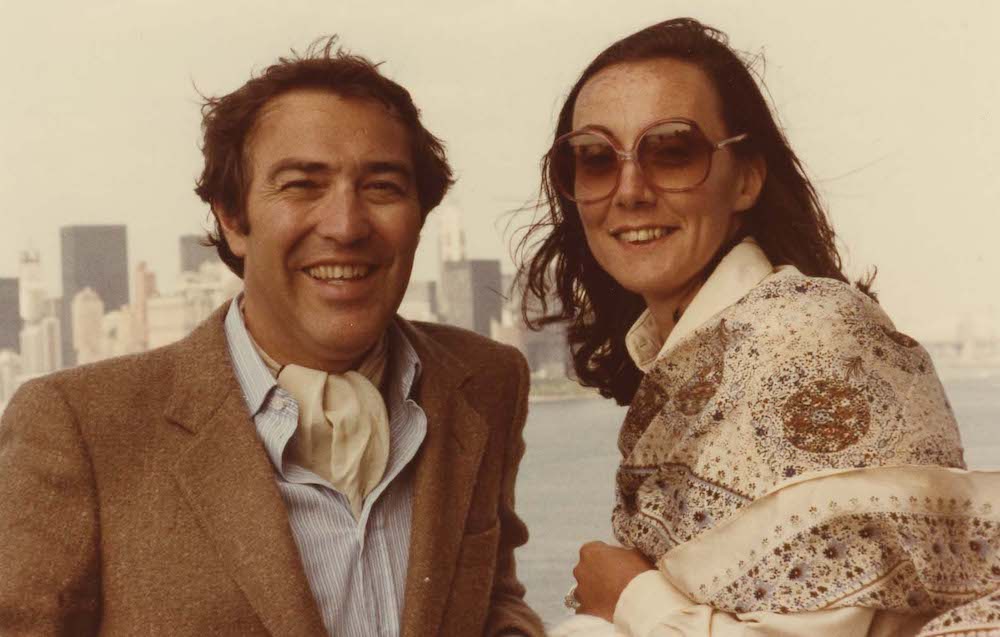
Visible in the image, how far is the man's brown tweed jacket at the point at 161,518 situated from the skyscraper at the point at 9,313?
124 feet

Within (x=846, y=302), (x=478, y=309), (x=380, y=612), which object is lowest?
(x=478, y=309)

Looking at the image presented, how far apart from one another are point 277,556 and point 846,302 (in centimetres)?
121

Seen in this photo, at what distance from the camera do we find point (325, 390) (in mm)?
2959

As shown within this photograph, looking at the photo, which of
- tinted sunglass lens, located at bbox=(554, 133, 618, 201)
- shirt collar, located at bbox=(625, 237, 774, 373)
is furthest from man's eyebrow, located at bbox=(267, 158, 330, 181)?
shirt collar, located at bbox=(625, 237, 774, 373)

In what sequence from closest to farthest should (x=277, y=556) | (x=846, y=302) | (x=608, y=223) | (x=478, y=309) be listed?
(x=846, y=302) < (x=277, y=556) < (x=608, y=223) < (x=478, y=309)

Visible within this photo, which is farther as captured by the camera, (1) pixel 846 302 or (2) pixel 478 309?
(2) pixel 478 309

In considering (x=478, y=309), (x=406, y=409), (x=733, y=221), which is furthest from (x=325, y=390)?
(x=478, y=309)

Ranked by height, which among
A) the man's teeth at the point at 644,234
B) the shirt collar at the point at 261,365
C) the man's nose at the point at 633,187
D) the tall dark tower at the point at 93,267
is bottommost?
the tall dark tower at the point at 93,267

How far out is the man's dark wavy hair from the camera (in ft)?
9.61

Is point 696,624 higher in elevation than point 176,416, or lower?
lower

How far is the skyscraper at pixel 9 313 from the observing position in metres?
39.5

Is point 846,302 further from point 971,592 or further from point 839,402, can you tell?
point 971,592

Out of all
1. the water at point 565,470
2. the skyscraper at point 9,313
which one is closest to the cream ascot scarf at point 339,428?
the water at point 565,470

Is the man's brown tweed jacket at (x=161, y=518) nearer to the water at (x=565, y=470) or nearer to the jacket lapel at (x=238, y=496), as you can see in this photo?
the jacket lapel at (x=238, y=496)
